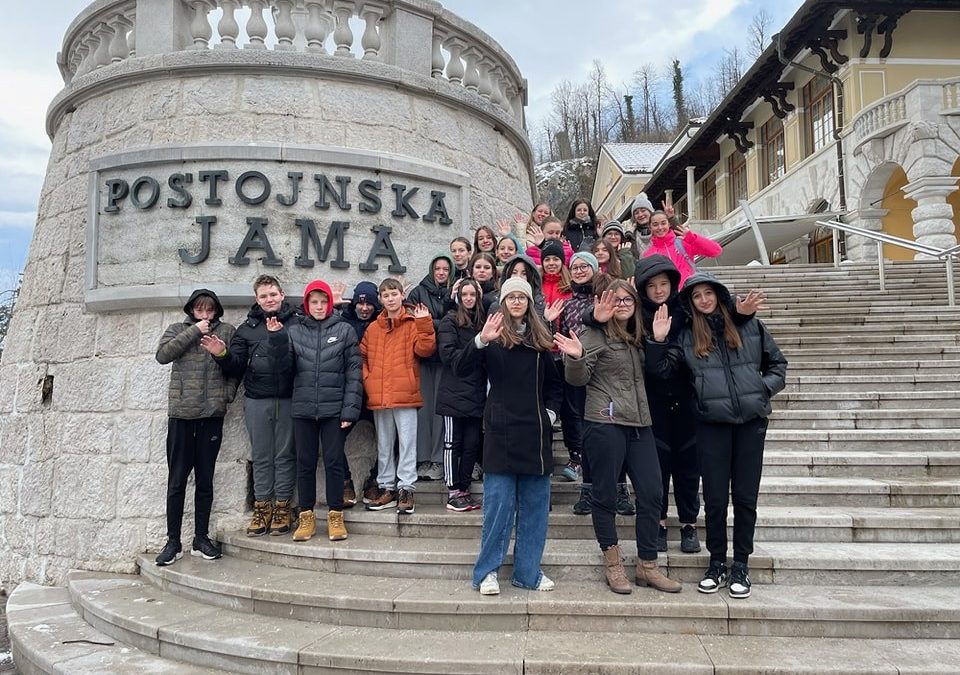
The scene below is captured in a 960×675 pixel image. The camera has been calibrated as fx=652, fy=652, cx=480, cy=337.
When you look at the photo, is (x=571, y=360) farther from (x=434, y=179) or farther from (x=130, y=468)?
(x=130, y=468)

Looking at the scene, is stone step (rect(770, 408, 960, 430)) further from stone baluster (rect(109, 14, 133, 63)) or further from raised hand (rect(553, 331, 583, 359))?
stone baluster (rect(109, 14, 133, 63))

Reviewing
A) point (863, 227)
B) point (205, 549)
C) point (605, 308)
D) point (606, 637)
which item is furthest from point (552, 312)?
point (863, 227)

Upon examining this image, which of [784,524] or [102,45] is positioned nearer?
[784,524]

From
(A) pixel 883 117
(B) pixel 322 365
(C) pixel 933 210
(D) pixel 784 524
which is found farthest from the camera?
(A) pixel 883 117

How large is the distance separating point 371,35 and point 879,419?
597 cm

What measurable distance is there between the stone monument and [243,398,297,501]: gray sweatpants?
17.7 inches

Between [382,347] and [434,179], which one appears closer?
[382,347]

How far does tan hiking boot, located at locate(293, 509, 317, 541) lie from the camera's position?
15.3 feet

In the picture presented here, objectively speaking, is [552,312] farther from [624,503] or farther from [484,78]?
[484,78]

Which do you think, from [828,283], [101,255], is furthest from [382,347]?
[828,283]

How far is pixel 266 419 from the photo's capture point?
5020 millimetres

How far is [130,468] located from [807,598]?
5055 mm

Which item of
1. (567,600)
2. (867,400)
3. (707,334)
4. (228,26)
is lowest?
(567,600)

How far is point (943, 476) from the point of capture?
5180mm
